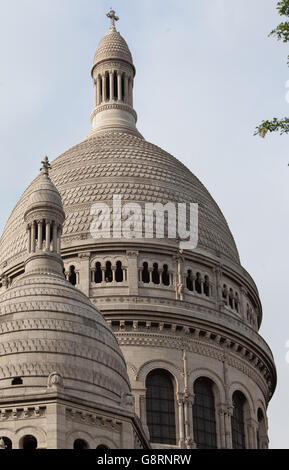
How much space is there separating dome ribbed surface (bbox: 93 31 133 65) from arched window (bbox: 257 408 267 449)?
21.7m

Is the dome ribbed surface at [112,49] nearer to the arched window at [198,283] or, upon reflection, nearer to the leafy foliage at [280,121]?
the arched window at [198,283]

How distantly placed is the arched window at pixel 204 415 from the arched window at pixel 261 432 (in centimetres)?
376

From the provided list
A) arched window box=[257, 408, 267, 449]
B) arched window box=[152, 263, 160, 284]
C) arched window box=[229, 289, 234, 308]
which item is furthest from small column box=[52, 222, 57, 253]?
arched window box=[257, 408, 267, 449]

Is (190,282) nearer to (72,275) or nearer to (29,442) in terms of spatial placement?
(72,275)

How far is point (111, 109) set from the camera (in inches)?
2798

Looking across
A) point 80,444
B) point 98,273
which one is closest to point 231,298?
point 98,273

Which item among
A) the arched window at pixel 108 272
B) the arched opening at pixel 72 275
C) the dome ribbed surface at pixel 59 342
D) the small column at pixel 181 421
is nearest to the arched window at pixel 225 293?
the arched window at pixel 108 272

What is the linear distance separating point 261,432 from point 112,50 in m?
23.1

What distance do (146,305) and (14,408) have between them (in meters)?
18.4

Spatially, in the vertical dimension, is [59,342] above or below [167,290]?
below

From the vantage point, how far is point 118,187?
208 ft

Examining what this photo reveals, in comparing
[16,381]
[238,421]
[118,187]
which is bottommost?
[16,381]
